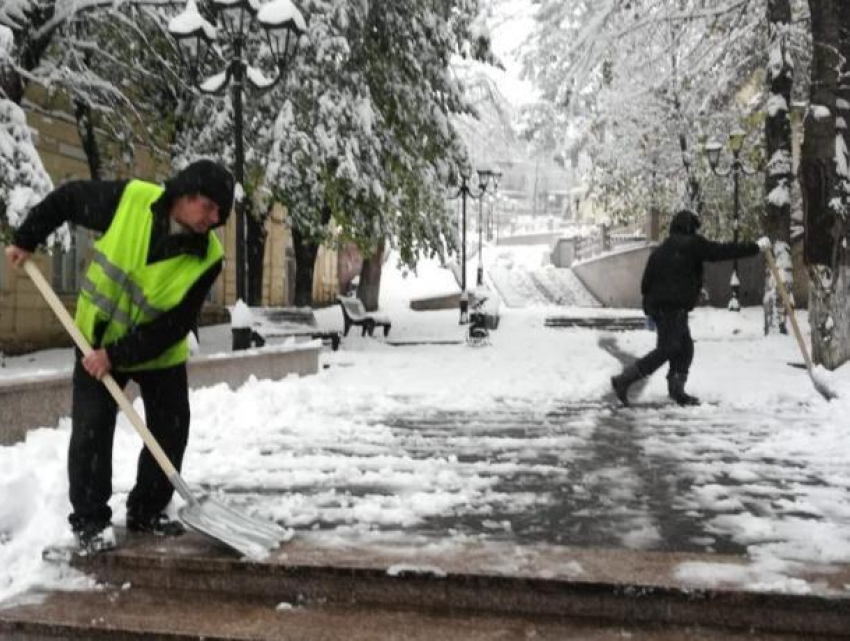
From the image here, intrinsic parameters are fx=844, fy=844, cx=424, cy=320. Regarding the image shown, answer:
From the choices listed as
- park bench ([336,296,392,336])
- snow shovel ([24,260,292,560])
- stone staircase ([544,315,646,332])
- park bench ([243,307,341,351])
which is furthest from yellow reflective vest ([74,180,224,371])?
stone staircase ([544,315,646,332])

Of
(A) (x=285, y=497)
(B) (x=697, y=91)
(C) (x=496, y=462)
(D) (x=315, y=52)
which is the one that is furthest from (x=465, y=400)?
(B) (x=697, y=91)

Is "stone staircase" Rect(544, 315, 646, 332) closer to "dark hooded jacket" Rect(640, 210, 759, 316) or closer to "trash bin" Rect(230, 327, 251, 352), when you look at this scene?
"trash bin" Rect(230, 327, 251, 352)

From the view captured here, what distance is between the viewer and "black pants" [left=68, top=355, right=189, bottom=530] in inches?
147

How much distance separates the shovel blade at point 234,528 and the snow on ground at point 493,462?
0.29 meters

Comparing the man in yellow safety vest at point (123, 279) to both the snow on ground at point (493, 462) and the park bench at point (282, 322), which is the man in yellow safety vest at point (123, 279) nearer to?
the snow on ground at point (493, 462)

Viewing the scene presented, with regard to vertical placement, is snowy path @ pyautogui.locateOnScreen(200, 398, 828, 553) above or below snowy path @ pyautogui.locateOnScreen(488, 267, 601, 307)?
below

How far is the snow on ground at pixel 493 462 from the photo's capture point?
4.08m

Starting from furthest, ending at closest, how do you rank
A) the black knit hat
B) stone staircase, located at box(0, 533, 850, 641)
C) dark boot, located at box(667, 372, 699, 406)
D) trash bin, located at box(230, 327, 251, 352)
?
trash bin, located at box(230, 327, 251, 352) → dark boot, located at box(667, 372, 699, 406) → the black knit hat → stone staircase, located at box(0, 533, 850, 641)

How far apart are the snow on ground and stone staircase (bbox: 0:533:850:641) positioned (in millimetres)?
138

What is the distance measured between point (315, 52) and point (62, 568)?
10.5 metres

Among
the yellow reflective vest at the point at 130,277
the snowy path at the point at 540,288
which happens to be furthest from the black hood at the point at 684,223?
the snowy path at the point at 540,288

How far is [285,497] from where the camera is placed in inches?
185

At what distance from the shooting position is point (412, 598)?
3465 millimetres

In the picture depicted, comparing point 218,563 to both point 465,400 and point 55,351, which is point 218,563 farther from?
point 55,351
